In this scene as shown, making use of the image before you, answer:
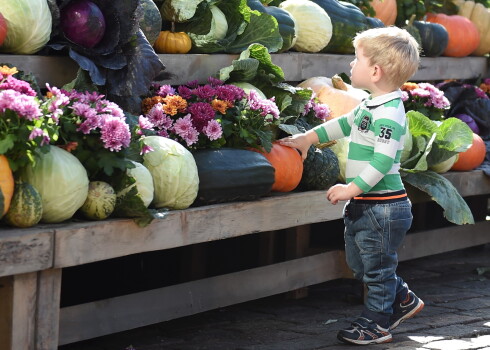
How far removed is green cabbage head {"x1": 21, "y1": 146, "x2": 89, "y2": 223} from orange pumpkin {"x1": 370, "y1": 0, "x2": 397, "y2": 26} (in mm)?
4077

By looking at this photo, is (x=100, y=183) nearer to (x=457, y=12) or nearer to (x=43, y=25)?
(x=43, y=25)

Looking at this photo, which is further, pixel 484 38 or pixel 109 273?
pixel 484 38

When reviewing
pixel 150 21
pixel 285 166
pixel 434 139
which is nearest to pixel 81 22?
pixel 150 21

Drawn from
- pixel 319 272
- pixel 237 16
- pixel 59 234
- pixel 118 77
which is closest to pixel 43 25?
pixel 118 77

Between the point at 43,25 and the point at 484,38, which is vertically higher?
A: the point at 43,25

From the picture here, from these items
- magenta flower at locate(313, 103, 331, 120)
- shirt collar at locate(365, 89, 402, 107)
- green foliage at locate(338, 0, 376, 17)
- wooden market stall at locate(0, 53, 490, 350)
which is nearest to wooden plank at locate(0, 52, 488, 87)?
wooden market stall at locate(0, 53, 490, 350)

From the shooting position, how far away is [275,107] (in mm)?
5219

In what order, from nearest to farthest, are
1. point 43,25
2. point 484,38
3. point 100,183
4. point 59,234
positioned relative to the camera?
point 59,234 → point 100,183 → point 43,25 → point 484,38

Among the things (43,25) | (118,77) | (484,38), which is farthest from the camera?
(484,38)

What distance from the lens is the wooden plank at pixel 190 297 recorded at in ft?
14.3

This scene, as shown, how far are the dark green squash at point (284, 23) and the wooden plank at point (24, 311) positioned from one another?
2.77 m

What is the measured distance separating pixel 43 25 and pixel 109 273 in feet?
5.35

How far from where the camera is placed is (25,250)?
375 centimetres

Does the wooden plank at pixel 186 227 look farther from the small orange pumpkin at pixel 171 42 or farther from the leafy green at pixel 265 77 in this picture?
the small orange pumpkin at pixel 171 42
